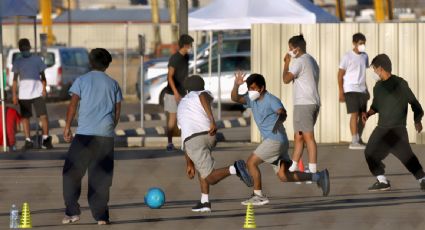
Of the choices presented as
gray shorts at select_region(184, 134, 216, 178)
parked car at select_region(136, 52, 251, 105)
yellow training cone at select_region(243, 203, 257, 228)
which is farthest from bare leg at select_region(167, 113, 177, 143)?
parked car at select_region(136, 52, 251, 105)

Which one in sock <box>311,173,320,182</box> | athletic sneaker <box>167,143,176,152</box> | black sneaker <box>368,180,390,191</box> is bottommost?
athletic sneaker <box>167,143,176,152</box>

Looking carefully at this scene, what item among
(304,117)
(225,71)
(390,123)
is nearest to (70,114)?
(390,123)

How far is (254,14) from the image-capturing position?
2223 cm

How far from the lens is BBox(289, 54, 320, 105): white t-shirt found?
1449 cm

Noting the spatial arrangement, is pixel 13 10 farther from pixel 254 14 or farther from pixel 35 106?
pixel 254 14

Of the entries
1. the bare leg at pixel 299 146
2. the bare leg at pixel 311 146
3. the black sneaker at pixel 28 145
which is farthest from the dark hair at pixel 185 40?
the bare leg at pixel 311 146

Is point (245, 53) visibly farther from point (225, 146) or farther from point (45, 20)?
point (45, 20)

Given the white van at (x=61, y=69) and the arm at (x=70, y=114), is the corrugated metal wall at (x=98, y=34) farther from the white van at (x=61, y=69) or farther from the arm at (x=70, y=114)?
the arm at (x=70, y=114)

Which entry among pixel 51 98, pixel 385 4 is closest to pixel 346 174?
pixel 51 98

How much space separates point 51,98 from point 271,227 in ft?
85.8

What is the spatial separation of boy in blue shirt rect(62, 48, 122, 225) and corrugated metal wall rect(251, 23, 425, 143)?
9.21 meters

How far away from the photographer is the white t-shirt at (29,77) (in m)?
19.2

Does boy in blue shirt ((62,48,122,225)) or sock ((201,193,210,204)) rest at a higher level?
boy in blue shirt ((62,48,122,225))

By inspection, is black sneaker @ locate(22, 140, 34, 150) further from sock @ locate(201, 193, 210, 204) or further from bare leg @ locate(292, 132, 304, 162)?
sock @ locate(201, 193, 210, 204)
